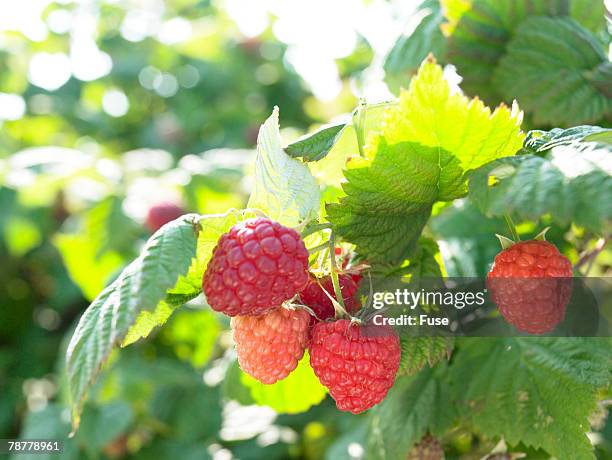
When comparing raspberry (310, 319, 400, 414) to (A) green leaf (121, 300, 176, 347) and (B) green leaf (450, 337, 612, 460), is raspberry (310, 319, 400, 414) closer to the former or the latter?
(A) green leaf (121, 300, 176, 347)

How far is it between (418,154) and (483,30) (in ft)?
2.12

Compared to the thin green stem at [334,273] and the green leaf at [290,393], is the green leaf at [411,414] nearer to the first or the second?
the green leaf at [290,393]

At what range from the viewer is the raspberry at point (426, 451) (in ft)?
4.14

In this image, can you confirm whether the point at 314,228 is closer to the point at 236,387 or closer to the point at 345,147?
the point at 345,147

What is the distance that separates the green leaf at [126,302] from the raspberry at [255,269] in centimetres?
5

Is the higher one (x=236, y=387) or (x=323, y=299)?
(x=323, y=299)

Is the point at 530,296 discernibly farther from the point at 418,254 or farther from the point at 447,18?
the point at 447,18

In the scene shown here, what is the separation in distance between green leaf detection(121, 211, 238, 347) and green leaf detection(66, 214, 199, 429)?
0.20 feet

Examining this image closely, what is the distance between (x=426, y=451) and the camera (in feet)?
4.13

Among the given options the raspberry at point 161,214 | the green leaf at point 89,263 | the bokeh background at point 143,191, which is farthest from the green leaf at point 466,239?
the green leaf at point 89,263

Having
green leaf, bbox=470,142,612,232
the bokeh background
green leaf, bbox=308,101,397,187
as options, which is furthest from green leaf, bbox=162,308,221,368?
green leaf, bbox=470,142,612,232

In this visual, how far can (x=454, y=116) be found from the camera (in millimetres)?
877

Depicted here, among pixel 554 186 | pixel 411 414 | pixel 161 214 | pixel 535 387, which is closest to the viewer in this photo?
pixel 554 186

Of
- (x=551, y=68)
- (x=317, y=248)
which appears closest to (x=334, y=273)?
(x=317, y=248)
